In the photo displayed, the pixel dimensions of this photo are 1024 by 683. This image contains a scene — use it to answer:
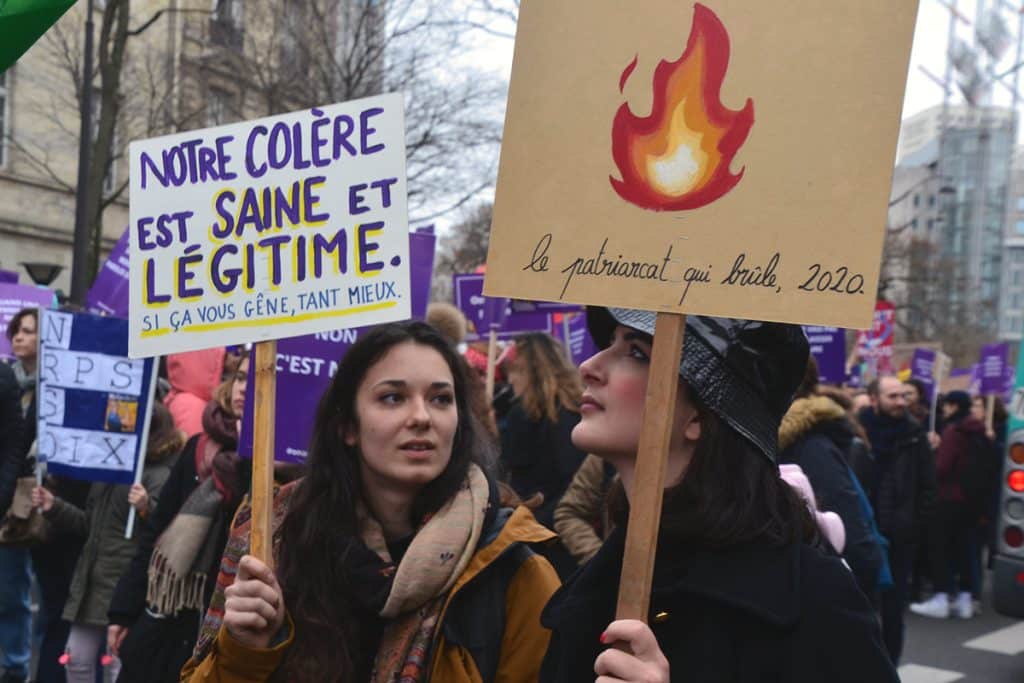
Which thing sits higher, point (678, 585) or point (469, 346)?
point (469, 346)

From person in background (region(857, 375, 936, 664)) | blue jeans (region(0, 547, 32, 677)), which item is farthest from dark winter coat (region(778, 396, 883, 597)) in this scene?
blue jeans (region(0, 547, 32, 677))

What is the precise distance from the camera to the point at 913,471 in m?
8.68

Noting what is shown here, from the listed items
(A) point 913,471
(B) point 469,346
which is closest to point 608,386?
(A) point 913,471

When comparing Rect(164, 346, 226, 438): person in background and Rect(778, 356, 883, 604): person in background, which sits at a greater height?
Rect(164, 346, 226, 438): person in background

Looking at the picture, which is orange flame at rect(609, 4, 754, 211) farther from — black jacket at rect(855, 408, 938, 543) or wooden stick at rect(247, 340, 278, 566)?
black jacket at rect(855, 408, 938, 543)

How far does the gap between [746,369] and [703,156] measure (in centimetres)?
38

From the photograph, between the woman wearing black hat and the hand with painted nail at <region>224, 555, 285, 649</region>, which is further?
the hand with painted nail at <region>224, 555, 285, 649</region>

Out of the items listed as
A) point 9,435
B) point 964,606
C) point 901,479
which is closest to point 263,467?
point 9,435

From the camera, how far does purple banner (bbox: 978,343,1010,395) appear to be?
15040mm

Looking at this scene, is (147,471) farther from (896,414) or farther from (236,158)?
(896,414)

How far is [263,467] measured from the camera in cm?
271

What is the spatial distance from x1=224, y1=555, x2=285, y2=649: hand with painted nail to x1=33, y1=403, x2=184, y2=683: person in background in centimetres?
287

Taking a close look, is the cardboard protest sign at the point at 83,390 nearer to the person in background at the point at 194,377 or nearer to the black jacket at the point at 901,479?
the person in background at the point at 194,377

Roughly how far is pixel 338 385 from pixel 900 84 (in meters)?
1.77
